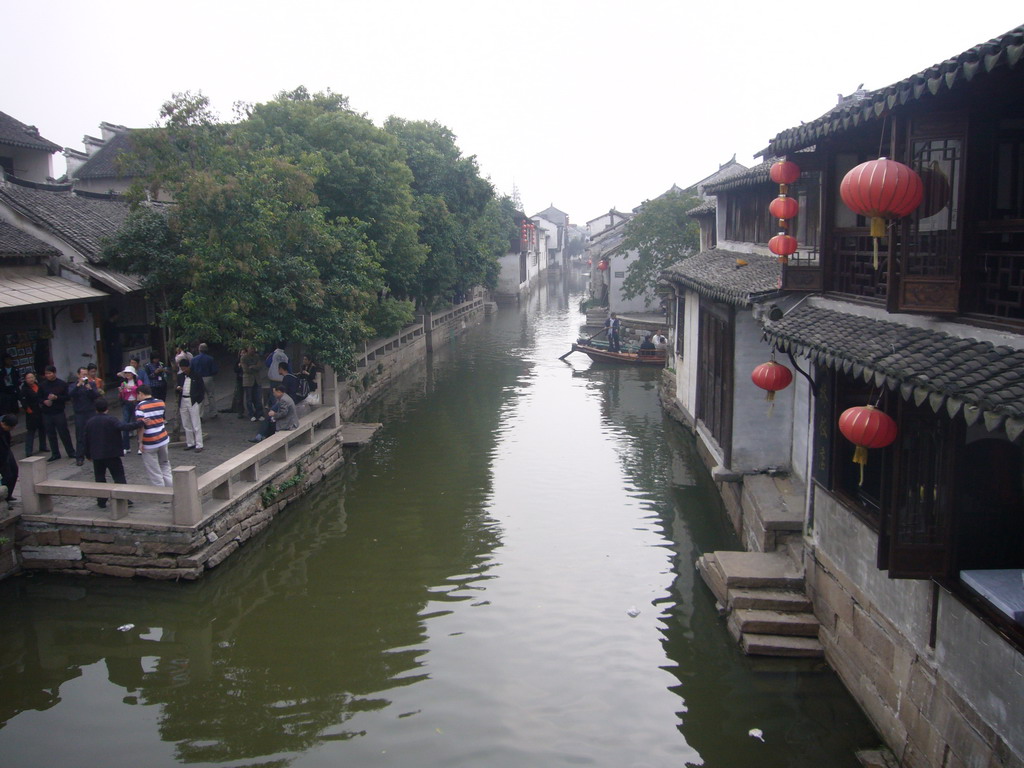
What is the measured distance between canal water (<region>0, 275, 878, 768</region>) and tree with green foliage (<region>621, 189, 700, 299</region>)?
18792mm

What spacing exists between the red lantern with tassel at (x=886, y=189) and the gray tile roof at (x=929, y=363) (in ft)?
3.17

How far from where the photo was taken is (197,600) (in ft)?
31.9

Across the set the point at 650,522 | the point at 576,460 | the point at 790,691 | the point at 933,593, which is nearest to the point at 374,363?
the point at 576,460

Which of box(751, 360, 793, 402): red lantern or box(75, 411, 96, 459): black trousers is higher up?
box(751, 360, 793, 402): red lantern

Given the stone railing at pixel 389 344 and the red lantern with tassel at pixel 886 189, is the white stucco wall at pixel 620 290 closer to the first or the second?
the stone railing at pixel 389 344

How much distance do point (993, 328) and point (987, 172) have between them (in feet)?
4.19

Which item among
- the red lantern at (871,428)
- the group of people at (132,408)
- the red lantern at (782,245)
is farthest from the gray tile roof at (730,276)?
the group of people at (132,408)

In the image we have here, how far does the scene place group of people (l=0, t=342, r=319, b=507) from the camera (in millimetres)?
10703

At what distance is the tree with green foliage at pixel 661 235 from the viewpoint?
31.5m

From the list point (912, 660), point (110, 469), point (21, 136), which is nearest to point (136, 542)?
point (110, 469)

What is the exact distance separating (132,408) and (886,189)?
11556 mm

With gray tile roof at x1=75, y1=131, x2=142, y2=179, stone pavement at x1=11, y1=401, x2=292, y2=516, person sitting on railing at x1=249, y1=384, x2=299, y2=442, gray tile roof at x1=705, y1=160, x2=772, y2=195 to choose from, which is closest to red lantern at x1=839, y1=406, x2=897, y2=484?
gray tile roof at x1=705, y1=160, x2=772, y2=195

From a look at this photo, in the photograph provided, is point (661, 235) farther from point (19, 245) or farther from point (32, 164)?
point (19, 245)

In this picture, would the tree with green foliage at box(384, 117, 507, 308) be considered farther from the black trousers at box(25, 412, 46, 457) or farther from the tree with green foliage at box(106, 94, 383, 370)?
the black trousers at box(25, 412, 46, 457)
